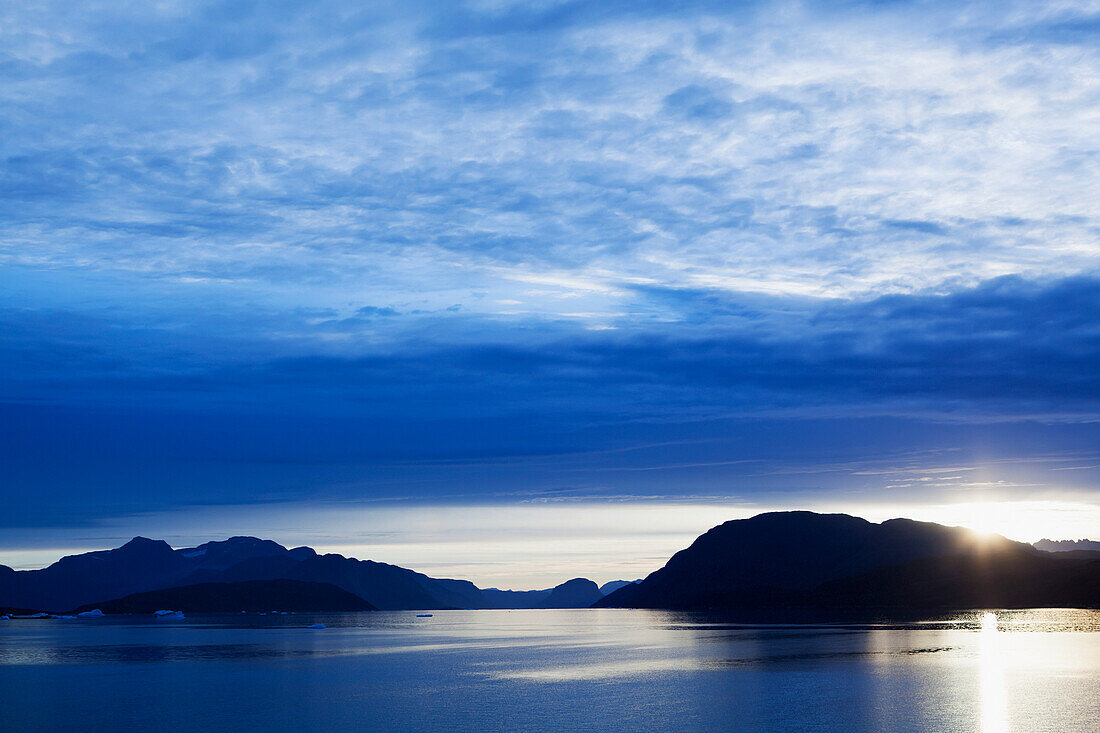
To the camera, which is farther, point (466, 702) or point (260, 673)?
point (260, 673)

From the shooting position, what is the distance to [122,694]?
7044cm

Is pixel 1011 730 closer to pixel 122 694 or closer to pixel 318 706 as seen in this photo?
pixel 318 706

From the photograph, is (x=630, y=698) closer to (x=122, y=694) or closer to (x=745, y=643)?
(x=122, y=694)

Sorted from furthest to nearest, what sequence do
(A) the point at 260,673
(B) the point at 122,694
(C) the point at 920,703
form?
(A) the point at 260,673 → (B) the point at 122,694 → (C) the point at 920,703

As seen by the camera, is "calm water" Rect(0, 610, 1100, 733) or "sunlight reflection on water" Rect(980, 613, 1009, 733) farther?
"calm water" Rect(0, 610, 1100, 733)

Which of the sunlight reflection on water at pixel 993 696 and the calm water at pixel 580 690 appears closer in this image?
the sunlight reflection on water at pixel 993 696

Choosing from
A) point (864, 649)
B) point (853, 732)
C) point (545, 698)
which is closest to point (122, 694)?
point (545, 698)

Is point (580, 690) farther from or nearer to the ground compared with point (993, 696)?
nearer to the ground

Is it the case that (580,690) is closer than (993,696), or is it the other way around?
(993,696)

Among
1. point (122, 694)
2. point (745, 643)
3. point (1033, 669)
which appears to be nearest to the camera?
point (122, 694)

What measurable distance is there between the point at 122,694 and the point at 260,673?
68.5ft

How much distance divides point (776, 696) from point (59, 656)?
Answer: 10126 centimetres

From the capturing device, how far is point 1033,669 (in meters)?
82.6

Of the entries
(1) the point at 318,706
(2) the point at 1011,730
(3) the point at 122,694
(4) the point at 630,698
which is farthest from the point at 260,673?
(2) the point at 1011,730
